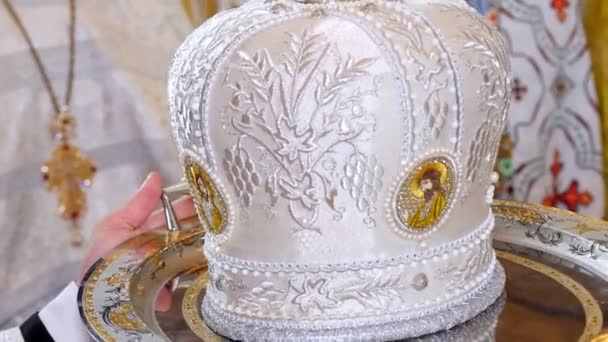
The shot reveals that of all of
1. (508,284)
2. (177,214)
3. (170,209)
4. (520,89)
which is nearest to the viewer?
(508,284)

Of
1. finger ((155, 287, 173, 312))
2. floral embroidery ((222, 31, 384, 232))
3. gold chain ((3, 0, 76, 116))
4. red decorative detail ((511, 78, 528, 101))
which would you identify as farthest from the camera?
red decorative detail ((511, 78, 528, 101))

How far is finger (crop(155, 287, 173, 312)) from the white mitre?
0.23 feet

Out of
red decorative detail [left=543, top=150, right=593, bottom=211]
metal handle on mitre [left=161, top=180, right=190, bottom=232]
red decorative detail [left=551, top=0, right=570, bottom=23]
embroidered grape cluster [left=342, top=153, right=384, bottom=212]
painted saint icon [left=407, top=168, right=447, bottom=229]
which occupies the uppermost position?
embroidered grape cluster [left=342, top=153, right=384, bottom=212]

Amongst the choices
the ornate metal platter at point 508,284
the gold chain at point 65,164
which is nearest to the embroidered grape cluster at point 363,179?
the ornate metal platter at point 508,284

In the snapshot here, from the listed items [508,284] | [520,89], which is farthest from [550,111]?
[508,284]

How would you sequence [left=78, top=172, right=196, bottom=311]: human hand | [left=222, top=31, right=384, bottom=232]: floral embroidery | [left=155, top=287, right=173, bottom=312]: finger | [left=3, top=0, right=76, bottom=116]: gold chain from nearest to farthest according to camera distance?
[left=222, top=31, right=384, bottom=232]: floral embroidery < [left=155, top=287, right=173, bottom=312]: finger < [left=78, top=172, right=196, bottom=311]: human hand < [left=3, top=0, right=76, bottom=116]: gold chain

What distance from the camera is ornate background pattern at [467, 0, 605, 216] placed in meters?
1.13

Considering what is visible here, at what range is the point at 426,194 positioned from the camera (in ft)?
1.78

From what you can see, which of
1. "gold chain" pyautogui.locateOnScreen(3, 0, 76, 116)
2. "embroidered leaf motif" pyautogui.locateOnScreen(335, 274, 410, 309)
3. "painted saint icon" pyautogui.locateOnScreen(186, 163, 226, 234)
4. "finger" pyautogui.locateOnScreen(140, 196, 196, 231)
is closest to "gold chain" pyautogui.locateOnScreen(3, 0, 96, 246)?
"gold chain" pyautogui.locateOnScreen(3, 0, 76, 116)

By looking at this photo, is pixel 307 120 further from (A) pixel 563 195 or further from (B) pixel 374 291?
(A) pixel 563 195

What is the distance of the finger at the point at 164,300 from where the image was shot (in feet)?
2.07

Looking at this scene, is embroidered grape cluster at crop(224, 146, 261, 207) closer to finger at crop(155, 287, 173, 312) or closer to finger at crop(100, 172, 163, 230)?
finger at crop(155, 287, 173, 312)

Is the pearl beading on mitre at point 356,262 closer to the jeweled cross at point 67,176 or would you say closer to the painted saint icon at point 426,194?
the painted saint icon at point 426,194

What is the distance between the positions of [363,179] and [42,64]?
0.68m
